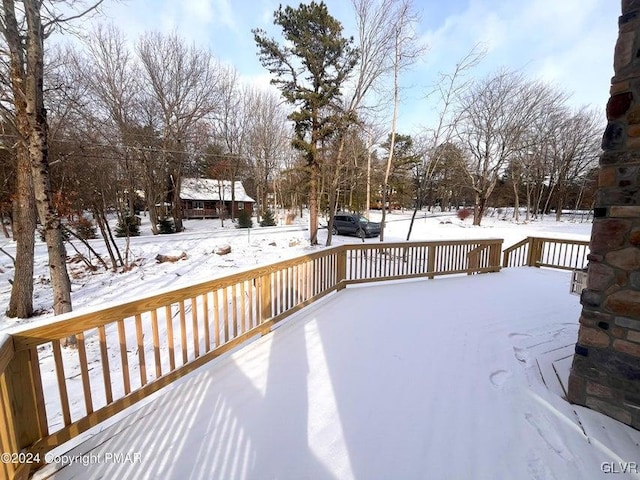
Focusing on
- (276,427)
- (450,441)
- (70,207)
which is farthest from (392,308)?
(70,207)

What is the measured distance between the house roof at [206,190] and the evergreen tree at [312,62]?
15.5m

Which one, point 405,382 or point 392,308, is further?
point 392,308

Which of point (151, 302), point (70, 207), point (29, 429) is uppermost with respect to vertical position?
point (70, 207)

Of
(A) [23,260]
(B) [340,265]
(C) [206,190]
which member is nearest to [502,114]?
(B) [340,265]

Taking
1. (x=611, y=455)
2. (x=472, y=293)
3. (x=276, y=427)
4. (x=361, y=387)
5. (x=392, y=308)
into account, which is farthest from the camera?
(x=472, y=293)

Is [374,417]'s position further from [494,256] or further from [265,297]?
[494,256]

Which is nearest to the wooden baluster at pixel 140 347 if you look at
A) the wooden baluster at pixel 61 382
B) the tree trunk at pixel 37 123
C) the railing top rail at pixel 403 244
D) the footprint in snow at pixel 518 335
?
the wooden baluster at pixel 61 382

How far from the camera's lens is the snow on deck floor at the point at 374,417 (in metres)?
1.65

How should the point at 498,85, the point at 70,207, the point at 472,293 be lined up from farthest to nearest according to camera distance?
the point at 498,85, the point at 70,207, the point at 472,293

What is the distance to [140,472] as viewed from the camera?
1.61m

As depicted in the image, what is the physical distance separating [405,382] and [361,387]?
0.39 metres

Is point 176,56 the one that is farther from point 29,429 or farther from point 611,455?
point 611,455

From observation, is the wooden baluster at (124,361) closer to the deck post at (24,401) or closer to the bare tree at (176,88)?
the deck post at (24,401)

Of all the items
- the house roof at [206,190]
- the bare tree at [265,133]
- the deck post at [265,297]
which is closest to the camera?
the deck post at [265,297]
